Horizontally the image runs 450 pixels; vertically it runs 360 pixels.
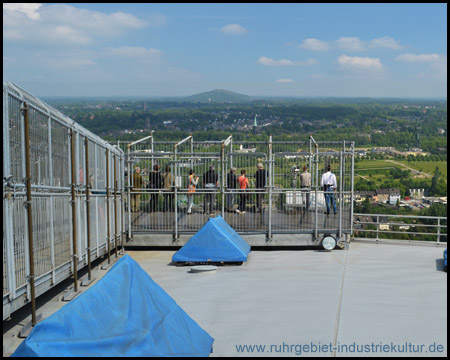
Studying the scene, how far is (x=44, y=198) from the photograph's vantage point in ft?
31.6

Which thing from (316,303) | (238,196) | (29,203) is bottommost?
(316,303)

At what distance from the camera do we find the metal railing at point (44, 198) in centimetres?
807

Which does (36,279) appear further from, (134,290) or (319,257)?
(319,257)

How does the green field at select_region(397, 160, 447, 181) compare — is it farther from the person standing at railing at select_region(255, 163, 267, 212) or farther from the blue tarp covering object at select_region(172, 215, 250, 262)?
the blue tarp covering object at select_region(172, 215, 250, 262)

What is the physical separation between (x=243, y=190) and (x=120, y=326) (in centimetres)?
1134

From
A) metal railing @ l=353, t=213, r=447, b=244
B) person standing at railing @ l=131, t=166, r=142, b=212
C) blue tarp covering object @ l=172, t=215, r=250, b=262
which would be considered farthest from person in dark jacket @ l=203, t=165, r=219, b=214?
metal railing @ l=353, t=213, r=447, b=244

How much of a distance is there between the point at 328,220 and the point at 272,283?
579 cm

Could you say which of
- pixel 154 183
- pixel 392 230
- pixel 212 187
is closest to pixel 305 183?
pixel 212 187

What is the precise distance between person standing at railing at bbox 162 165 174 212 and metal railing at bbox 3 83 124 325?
10.3 feet

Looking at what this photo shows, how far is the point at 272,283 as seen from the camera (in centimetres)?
1173

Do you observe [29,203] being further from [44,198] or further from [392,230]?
[392,230]

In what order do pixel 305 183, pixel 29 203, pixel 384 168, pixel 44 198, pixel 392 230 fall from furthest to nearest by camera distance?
1. pixel 384 168
2. pixel 392 230
3. pixel 305 183
4. pixel 44 198
5. pixel 29 203

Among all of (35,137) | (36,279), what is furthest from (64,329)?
(35,137)

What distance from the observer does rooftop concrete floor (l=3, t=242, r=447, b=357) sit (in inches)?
313
